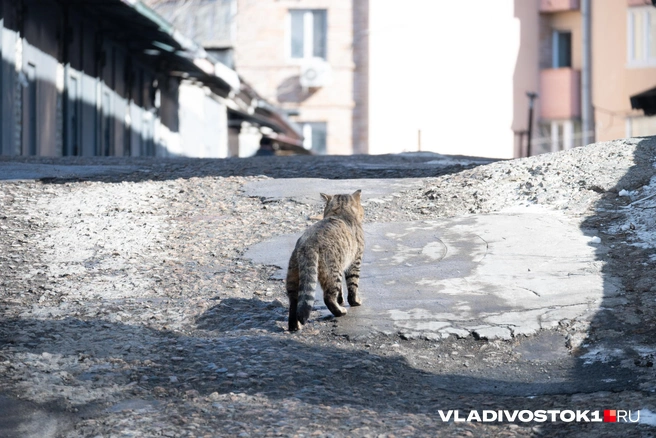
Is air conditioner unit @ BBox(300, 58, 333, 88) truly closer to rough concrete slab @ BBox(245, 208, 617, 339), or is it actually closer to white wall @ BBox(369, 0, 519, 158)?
white wall @ BBox(369, 0, 519, 158)

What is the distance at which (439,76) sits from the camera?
32.7 meters

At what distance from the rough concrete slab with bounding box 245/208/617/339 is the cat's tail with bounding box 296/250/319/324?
1.11ft

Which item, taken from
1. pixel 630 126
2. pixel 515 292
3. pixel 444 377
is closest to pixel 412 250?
pixel 515 292

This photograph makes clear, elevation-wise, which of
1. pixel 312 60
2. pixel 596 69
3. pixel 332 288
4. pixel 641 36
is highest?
pixel 641 36

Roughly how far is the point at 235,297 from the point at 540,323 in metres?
2.08

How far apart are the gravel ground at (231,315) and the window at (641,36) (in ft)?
69.0

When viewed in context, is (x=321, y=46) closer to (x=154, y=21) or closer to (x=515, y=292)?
(x=154, y=21)

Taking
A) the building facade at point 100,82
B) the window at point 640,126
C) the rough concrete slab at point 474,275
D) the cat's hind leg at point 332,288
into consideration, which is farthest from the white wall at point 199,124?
the cat's hind leg at point 332,288

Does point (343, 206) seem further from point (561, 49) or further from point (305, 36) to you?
point (561, 49)

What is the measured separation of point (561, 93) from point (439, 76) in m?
3.99

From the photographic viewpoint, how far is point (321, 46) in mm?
33375
